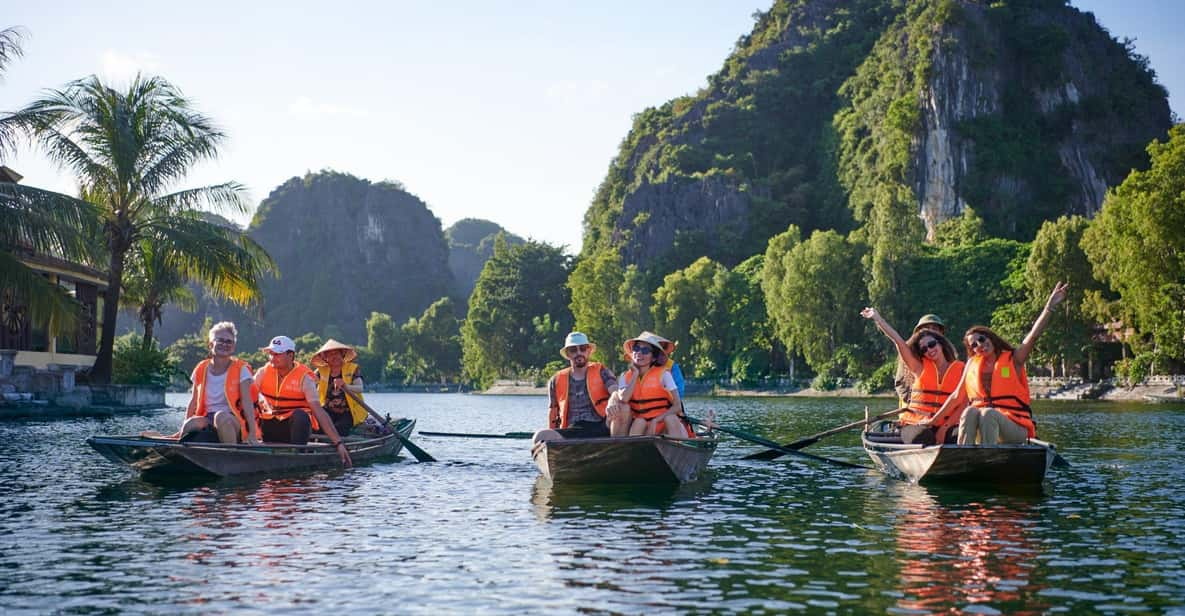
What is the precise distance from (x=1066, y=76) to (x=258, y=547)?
134802 mm

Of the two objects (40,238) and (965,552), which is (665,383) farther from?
(40,238)

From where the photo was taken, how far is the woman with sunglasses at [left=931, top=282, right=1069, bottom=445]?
17250mm

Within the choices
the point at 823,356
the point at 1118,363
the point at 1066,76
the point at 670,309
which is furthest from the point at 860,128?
the point at 1118,363

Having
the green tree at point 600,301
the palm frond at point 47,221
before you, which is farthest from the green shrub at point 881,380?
the palm frond at point 47,221

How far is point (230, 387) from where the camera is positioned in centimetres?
1817

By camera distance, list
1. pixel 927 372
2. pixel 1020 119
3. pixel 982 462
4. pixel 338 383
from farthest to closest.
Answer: pixel 1020 119 → pixel 338 383 → pixel 927 372 → pixel 982 462

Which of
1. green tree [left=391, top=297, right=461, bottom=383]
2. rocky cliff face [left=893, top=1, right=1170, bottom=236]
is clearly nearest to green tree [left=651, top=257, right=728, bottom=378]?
rocky cliff face [left=893, top=1, right=1170, bottom=236]

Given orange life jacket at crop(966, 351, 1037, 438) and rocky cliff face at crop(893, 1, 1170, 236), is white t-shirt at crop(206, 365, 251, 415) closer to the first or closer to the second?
orange life jacket at crop(966, 351, 1037, 438)

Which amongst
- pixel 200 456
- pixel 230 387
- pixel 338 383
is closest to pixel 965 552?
pixel 230 387

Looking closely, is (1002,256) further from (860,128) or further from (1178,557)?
(1178,557)

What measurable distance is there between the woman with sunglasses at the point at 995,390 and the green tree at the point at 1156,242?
47708 mm

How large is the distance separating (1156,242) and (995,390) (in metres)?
48.5

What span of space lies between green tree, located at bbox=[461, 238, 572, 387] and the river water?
115 metres

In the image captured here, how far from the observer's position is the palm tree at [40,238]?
2878 cm
